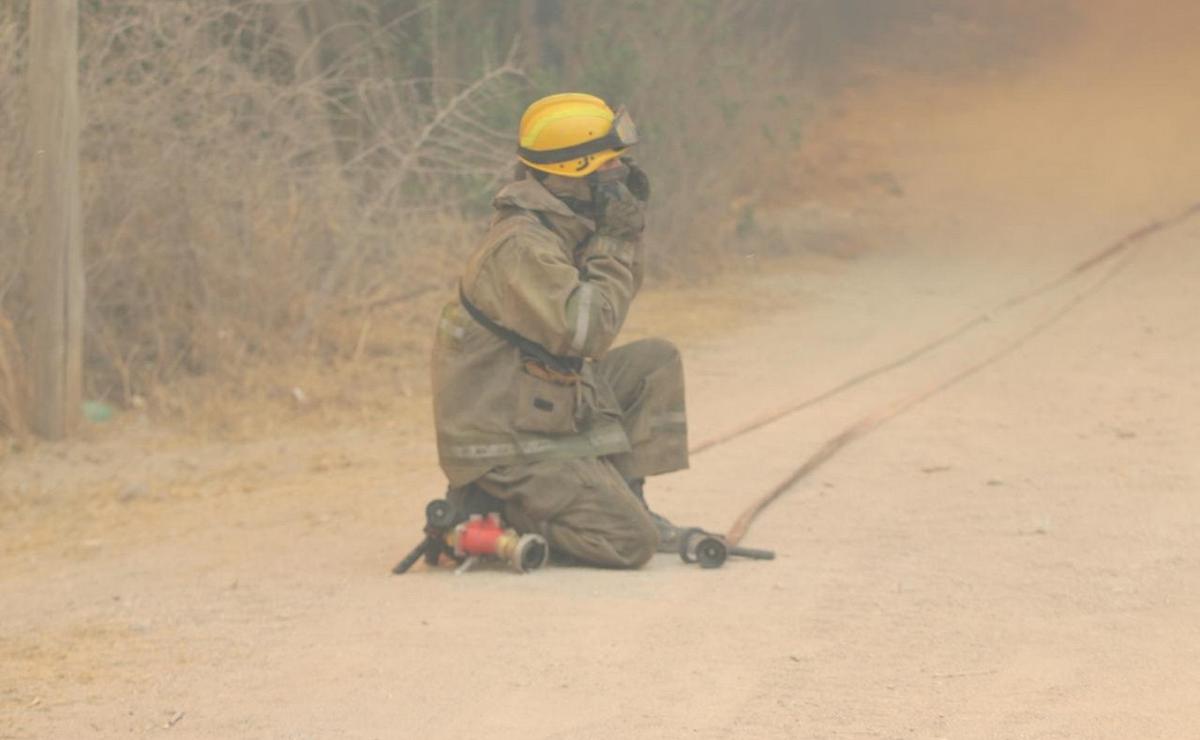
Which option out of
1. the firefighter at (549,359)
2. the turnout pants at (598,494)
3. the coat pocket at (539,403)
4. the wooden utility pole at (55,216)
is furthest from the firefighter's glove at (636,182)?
the wooden utility pole at (55,216)

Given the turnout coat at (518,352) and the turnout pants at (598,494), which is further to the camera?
the turnout pants at (598,494)

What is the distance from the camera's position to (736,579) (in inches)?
227

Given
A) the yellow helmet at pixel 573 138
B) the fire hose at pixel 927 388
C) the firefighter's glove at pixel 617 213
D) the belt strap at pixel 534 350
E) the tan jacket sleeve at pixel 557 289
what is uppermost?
the yellow helmet at pixel 573 138

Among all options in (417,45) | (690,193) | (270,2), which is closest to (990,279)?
(690,193)

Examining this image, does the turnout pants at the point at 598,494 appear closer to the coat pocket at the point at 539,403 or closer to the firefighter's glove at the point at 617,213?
the coat pocket at the point at 539,403

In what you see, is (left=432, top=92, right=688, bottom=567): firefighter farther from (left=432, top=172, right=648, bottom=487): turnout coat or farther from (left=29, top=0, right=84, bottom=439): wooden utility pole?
(left=29, top=0, right=84, bottom=439): wooden utility pole

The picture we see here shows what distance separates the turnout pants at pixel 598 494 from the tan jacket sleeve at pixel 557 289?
44 centimetres

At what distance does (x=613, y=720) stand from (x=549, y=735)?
0.57 ft

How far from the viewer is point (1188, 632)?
4945mm

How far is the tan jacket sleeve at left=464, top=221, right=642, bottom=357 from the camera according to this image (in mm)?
5590

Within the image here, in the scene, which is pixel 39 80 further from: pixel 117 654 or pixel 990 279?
pixel 990 279

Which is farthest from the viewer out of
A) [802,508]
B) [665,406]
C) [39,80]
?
[39,80]

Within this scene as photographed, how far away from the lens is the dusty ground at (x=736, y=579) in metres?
4.52

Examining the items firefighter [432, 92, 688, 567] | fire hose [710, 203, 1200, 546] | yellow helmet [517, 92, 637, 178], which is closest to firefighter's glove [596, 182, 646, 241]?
firefighter [432, 92, 688, 567]
